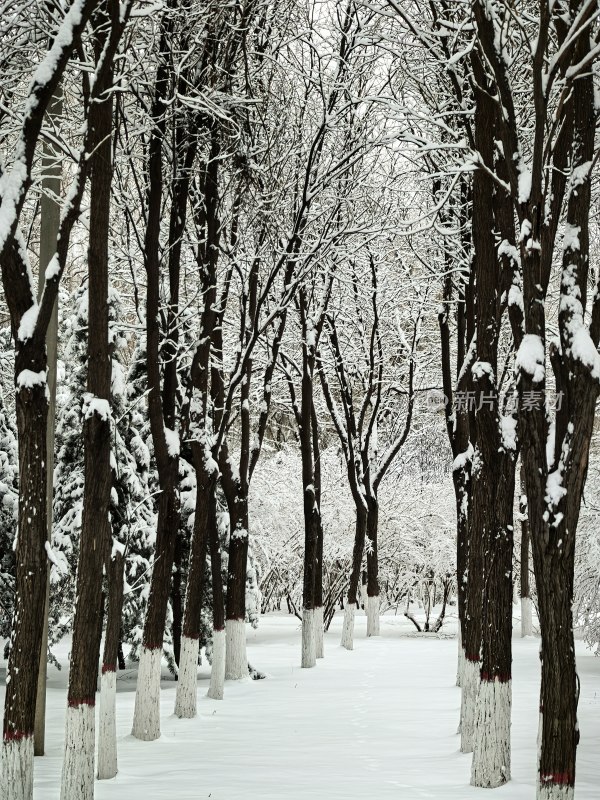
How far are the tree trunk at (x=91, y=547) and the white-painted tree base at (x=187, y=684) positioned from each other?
5.00 metres

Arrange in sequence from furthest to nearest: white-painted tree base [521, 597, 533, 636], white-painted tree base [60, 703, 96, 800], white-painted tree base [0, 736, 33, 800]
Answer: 1. white-painted tree base [521, 597, 533, 636]
2. white-painted tree base [60, 703, 96, 800]
3. white-painted tree base [0, 736, 33, 800]

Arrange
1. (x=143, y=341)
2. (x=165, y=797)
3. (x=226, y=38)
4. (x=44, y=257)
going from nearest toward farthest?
(x=165, y=797), (x=44, y=257), (x=226, y=38), (x=143, y=341)

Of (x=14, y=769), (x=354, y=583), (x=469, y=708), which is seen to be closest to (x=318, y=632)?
(x=354, y=583)

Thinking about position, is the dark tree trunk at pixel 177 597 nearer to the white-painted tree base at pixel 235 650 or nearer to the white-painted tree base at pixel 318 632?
the white-painted tree base at pixel 235 650

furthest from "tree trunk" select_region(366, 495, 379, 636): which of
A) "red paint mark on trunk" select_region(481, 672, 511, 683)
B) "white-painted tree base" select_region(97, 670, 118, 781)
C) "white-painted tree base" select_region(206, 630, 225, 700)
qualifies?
"red paint mark on trunk" select_region(481, 672, 511, 683)

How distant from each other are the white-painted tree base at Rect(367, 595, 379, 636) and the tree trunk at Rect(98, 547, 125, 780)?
17.9 meters

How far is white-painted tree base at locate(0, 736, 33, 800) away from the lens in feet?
19.1

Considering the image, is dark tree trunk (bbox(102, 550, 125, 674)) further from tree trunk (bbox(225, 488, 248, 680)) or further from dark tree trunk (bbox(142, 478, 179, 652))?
tree trunk (bbox(225, 488, 248, 680))

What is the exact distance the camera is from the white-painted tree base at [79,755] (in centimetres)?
670

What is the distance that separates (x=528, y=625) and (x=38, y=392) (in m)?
24.0

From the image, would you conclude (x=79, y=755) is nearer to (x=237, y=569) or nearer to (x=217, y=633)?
(x=217, y=633)

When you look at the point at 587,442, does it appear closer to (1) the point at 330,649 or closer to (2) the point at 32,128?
(2) the point at 32,128

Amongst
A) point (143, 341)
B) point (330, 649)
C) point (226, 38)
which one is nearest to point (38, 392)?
point (226, 38)

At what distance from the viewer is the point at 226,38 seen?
11305 millimetres
